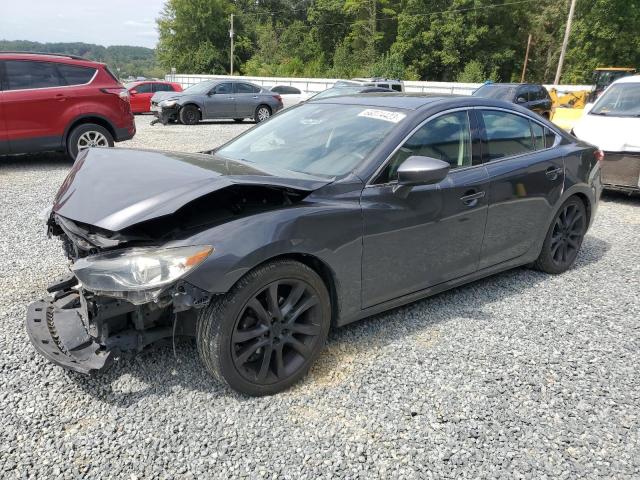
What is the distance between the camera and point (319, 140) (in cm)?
346

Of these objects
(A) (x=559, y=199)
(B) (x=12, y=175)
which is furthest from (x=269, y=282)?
(B) (x=12, y=175)

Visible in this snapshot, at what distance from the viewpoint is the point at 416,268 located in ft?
11.0

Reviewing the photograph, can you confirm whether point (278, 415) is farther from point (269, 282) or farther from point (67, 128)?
point (67, 128)

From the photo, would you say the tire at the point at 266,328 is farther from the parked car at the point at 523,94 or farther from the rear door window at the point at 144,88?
the rear door window at the point at 144,88

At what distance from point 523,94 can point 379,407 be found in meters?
14.4

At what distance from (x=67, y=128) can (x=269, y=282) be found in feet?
24.8

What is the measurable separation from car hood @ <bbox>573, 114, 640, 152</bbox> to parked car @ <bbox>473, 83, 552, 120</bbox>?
6762mm

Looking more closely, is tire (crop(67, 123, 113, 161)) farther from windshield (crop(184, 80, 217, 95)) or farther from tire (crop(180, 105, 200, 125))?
windshield (crop(184, 80, 217, 95))

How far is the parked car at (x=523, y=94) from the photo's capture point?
14539 mm

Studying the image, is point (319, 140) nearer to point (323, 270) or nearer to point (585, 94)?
point (323, 270)

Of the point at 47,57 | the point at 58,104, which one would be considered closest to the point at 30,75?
the point at 47,57

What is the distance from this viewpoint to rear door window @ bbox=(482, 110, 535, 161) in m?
3.86

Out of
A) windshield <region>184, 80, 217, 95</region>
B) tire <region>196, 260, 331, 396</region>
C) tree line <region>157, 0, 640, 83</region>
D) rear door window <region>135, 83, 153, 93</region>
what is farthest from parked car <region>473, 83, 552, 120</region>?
tree line <region>157, 0, 640, 83</region>

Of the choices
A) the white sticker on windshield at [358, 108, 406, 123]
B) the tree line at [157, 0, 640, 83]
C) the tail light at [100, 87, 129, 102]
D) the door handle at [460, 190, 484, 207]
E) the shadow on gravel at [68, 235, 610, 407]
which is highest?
the tree line at [157, 0, 640, 83]
